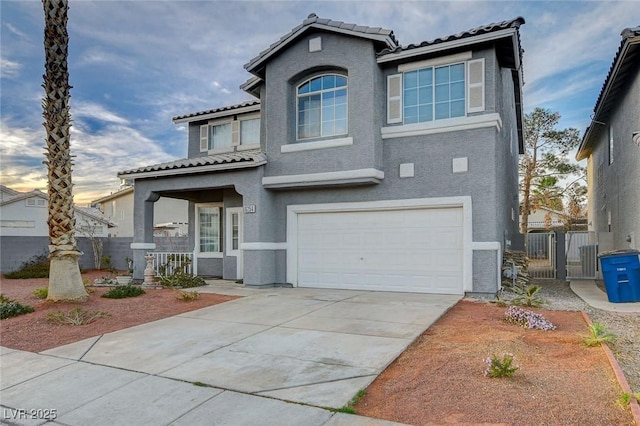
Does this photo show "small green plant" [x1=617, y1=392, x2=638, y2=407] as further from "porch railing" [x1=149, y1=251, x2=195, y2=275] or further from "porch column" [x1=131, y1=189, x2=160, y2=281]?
"porch column" [x1=131, y1=189, x2=160, y2=281]

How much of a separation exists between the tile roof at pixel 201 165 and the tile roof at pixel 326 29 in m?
2.82

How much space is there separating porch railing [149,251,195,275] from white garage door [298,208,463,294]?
481 centimetres

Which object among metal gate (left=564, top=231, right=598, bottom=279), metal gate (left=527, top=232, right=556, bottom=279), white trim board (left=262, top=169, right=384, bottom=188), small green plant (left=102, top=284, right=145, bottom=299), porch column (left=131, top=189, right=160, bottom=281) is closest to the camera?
small green plant (left=102, top=284, right=145, bottom=299)

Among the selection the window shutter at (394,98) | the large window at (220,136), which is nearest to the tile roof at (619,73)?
the window shutter at (394,98)

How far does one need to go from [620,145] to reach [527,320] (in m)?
9.66

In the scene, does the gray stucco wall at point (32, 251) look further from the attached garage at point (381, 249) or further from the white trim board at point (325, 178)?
the attached garage at point (381, 249)

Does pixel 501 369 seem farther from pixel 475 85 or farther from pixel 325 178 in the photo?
pixel 475 85

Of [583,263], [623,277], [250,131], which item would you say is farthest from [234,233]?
[583,263]

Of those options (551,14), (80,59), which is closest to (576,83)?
(551,14)

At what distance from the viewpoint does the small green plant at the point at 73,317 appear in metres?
8.57

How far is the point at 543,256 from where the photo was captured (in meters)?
16.3

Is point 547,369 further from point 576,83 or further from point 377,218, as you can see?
point 576,83

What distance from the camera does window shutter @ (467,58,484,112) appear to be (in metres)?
11.0

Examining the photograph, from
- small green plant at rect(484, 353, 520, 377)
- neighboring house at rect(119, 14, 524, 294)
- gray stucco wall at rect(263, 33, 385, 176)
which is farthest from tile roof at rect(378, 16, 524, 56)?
small green plant at rect(484, 353, 520, 377)
